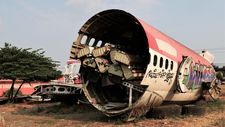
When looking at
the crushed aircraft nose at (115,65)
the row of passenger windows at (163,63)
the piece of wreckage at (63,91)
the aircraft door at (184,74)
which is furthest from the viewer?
the piece of wreckage at (63,91)

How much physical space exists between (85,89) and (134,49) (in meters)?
3.25

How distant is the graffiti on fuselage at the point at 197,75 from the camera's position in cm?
2092

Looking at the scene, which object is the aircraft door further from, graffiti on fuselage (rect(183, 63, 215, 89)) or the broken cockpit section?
the broken cockpit section

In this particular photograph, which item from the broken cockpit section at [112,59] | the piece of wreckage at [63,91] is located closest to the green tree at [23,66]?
the piece of wreckage at [63,91]

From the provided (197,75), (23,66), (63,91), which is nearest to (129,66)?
(197,75)

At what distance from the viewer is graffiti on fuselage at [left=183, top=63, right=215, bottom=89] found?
824 inches

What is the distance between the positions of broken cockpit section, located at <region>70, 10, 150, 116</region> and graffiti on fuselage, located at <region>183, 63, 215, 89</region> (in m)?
2.68

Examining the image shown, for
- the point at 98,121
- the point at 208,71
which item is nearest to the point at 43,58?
the point at 208,71

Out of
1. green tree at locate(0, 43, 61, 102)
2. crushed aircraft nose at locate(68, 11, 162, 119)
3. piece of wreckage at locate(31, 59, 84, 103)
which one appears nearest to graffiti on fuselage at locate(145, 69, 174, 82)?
crushed aircraft nose at locate(68, 11, 162, 119)

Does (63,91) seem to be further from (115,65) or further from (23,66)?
(23,66)

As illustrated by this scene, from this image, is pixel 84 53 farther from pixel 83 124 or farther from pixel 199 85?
pixel 199 85

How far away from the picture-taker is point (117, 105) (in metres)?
19.3

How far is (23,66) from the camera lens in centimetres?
3525

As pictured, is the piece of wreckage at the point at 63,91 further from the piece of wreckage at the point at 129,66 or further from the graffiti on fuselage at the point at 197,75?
the graffiti on fuselage at the point at 197,75
